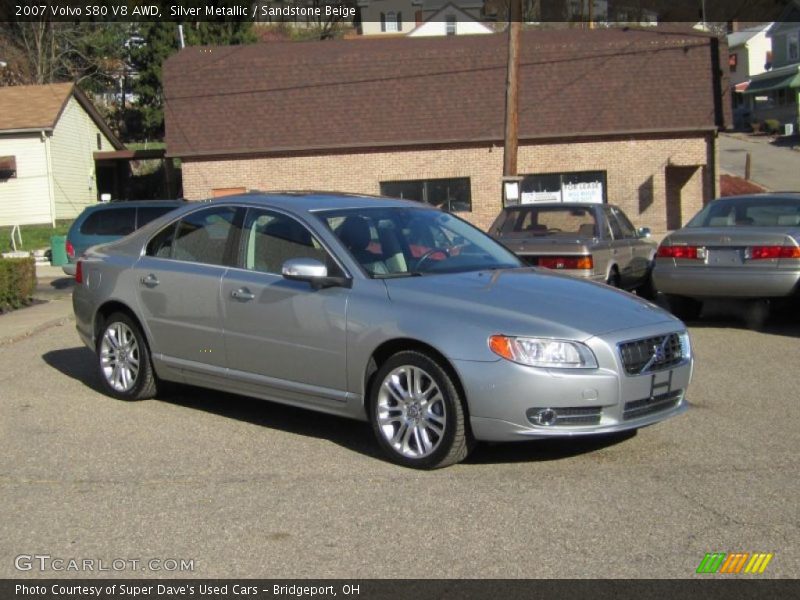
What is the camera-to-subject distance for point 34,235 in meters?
33.1

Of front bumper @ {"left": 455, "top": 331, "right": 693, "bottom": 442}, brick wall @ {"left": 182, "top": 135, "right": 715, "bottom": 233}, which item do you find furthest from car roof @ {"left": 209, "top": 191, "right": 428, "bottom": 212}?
brick wall @ {"left": 182, "top": 135, "right": 715, "bottom": 233}

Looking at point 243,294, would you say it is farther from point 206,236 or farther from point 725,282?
point 725,282

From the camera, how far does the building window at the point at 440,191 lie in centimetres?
3180

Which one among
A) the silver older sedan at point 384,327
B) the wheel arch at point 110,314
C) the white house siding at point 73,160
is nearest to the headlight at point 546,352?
the silver older sedan at point 384,327

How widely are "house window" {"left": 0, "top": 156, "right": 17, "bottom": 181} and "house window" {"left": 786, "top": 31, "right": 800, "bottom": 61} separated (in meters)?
51.2

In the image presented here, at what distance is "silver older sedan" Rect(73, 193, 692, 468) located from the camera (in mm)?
5699

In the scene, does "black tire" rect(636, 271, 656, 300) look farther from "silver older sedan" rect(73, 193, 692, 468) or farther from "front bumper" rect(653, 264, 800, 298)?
"silver older sedan" rect(73, 193, 692, 468)

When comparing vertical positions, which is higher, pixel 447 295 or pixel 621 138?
pixel 621 138

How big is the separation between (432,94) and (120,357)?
82.4ft

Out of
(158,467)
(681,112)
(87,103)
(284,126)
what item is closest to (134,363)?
(158,467)

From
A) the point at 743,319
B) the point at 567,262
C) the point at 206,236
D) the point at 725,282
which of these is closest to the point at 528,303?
the point at 206,236

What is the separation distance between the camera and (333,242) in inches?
260

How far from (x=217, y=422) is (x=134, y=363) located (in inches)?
39.4

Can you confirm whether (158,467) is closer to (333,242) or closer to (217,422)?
(217,422)
